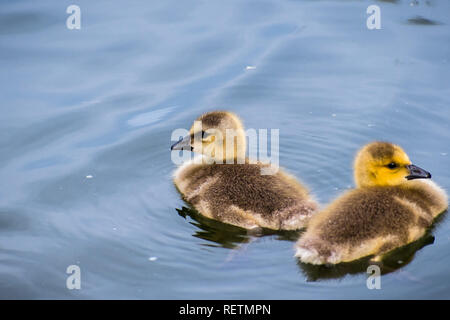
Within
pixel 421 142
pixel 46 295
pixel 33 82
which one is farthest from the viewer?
pixel 33 82

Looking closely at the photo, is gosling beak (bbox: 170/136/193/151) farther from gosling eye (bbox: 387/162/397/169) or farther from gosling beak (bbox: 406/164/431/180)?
gosling beak (bbox: 406/164/431/180)

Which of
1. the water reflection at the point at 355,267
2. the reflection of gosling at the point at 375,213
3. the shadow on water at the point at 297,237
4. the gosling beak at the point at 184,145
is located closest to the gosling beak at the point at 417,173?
the reflection of gosling at the point at 375,213

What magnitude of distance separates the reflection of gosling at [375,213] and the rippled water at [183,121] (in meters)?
0.14

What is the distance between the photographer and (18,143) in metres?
6.06

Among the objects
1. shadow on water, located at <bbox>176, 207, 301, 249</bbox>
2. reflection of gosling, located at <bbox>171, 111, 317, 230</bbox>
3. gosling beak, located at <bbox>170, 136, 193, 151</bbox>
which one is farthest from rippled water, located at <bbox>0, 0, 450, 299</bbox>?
gosling beak, located at <bbox>170, 136, 193, 151</bbox>

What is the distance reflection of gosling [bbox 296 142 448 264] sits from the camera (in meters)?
4.24

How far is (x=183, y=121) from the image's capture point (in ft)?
20.7

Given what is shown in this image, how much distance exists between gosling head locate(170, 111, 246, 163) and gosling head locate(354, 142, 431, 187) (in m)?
0.89

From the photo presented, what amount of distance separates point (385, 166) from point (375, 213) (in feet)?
1.46

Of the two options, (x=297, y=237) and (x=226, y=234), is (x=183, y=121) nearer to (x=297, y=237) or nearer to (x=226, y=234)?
(x=226, y=234)

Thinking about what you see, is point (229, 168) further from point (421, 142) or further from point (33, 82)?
point (33, 82)

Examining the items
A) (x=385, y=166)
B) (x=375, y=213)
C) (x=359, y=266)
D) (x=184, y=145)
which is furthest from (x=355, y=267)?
(x=184, y=145)

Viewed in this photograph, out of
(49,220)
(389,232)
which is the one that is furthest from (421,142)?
(49,220)

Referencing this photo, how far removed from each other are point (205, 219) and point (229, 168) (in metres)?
0.39
